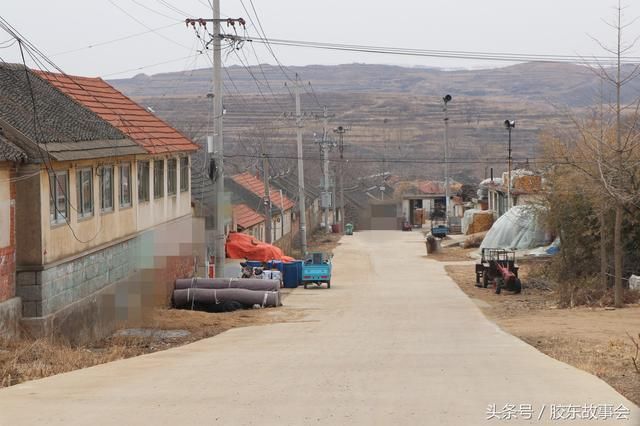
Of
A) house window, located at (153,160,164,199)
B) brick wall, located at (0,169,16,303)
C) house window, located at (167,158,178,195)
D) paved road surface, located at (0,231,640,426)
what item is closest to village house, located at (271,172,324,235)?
house window, located at (167,158,178,195)

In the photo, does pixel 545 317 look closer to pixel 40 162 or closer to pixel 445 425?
pixel 40 162

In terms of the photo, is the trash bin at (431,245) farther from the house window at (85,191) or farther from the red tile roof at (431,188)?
the red tile roof at (431,188)

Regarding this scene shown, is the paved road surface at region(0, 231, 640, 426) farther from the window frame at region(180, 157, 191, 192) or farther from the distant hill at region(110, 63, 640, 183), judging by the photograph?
the distant hill at region(110, 63, 640, 183)

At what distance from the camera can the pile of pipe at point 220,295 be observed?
96.1 feet

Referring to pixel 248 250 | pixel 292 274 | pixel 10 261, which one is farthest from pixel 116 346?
pixel 248 250

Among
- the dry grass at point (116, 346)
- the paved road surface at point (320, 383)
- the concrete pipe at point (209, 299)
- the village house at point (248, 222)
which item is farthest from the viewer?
the village house at point (248, 222)

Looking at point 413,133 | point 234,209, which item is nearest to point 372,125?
point 413,133

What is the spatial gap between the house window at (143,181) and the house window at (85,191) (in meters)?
5.19

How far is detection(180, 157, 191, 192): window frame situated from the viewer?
35000mm

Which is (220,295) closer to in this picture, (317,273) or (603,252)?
(317,273)

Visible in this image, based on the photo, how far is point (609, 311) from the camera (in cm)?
2611

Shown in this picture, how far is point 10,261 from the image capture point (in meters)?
19.1

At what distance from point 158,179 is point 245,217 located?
18631mm

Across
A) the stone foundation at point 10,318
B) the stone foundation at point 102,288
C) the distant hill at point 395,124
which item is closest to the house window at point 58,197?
the stone foundation at point 102,288
